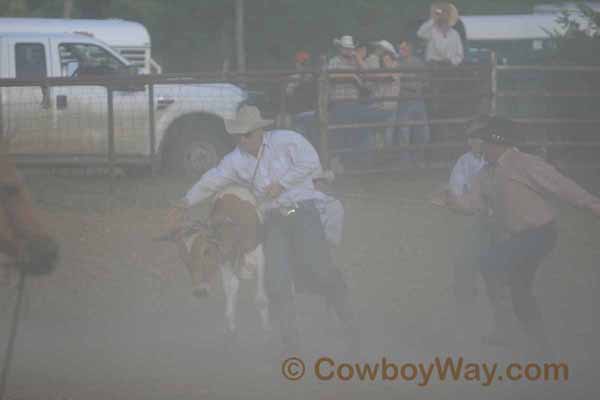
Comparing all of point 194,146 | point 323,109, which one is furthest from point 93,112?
point 323,109

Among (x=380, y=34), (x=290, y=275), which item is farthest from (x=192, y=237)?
(x=380, y=34)

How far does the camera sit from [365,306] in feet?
30.6

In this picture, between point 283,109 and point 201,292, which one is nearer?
point 201,292

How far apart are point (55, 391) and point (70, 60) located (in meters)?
8.36

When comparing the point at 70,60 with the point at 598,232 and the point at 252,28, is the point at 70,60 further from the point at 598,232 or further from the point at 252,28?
the point at 252,28

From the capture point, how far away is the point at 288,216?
7484 millimetres

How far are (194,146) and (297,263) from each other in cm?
632

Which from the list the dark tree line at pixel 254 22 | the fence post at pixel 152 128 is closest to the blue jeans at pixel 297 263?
the fence post at pixel 152 128

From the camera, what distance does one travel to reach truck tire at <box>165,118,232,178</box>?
13523 mm

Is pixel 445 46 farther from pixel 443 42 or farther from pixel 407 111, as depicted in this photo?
pixel 407 111

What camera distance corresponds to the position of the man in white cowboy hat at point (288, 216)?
7406 millimetres

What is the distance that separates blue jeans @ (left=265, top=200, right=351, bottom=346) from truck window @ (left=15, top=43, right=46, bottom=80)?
7.55 m

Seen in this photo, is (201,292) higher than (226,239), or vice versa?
(226,239)

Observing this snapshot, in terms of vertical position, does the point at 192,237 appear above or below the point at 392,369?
above
